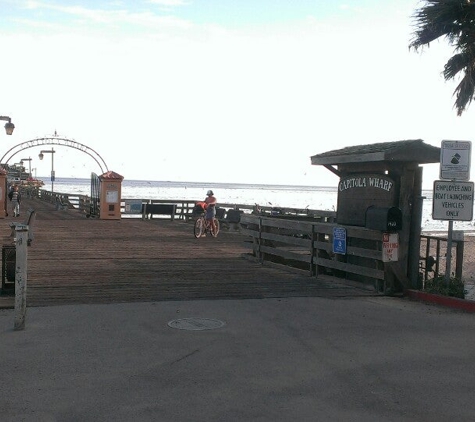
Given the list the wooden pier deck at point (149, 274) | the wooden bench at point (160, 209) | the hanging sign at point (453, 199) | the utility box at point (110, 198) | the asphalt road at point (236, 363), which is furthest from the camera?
the wooden bench at point (160, 209)

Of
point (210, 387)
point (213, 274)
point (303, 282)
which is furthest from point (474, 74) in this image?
point (210, 387)

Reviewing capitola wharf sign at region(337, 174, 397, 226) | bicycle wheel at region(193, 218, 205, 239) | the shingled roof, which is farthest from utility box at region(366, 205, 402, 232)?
bicycle wheel at region(193, 218, 205, 239)

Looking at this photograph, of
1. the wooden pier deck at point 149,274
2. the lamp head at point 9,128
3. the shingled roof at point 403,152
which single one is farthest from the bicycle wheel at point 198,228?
the shingled roof at point 403,152

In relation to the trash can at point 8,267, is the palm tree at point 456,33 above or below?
above

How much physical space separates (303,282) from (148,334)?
4679mm

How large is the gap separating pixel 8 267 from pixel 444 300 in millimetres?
6461

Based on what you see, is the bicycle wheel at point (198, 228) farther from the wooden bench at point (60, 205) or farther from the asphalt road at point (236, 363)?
the wooden bench at point (60, 205)

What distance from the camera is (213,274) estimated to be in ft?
40.4

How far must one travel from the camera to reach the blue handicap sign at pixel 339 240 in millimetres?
11273

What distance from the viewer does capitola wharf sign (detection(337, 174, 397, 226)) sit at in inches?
425

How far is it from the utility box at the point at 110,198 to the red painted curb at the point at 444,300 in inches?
805

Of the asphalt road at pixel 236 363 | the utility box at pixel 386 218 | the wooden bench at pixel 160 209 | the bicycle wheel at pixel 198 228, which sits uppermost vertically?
the utility box at pixel 386 218

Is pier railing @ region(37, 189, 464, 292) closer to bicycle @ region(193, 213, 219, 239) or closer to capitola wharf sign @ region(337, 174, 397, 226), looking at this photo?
capitola wharf sign @ region(337, 174, 397, 226)

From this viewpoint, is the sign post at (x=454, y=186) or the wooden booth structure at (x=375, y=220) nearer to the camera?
the sign post at (x=454, y=186)
